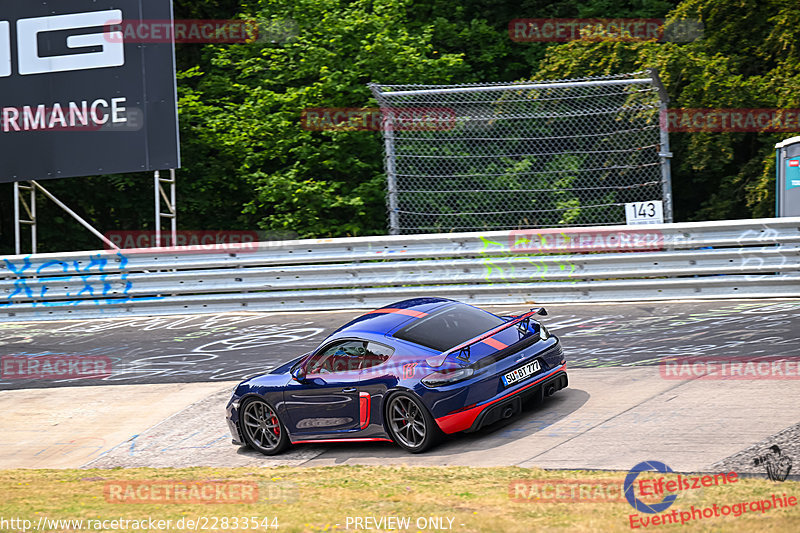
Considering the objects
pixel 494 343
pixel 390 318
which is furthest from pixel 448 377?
pixel 390 318

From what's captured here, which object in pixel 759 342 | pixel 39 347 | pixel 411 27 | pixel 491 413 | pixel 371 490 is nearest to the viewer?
pixel 371 490

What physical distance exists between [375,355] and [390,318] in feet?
1.76

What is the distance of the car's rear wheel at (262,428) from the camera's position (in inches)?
388

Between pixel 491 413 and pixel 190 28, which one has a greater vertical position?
pixel 190 28

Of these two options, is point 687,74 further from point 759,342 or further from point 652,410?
point 652,410

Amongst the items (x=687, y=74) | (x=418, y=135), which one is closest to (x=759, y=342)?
(x=418, y=135)

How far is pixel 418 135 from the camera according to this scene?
51.7ft

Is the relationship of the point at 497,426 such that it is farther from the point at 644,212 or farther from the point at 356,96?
the point at 356,96

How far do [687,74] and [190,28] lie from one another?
11704 millimetres

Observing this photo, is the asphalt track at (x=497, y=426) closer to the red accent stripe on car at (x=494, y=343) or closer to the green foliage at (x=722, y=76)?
the red accent stripe on car at (x=494, y=343)

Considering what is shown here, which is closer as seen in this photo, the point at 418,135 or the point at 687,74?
the point at 418,135

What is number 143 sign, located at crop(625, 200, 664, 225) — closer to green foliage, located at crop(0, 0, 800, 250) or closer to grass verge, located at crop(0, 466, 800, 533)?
green foliage, located at crop(0, 0, 800, 250)

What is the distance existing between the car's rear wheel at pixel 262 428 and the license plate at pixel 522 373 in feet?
7.92

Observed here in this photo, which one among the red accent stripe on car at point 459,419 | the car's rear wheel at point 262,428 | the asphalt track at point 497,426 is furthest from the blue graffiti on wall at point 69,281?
the red accent stripe on car at point 459,419
